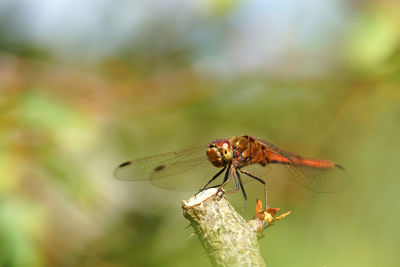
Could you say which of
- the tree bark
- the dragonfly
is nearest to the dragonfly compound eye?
the dragonfly

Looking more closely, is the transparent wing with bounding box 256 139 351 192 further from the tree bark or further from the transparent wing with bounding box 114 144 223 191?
the tree bark

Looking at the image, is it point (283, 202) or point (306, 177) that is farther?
point (283, 202)

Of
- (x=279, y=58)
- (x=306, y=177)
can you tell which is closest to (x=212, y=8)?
(x=279, y=58)

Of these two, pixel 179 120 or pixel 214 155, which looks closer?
pixel 214 155

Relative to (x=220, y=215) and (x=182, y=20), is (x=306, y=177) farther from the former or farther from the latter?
(x=182, y=20)

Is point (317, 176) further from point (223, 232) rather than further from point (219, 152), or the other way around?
point (223, 232)

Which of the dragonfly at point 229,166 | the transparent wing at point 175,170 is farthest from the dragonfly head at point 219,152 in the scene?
the transparent wing at point 175,170

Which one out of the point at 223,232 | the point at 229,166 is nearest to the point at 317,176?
the point at 229,166
